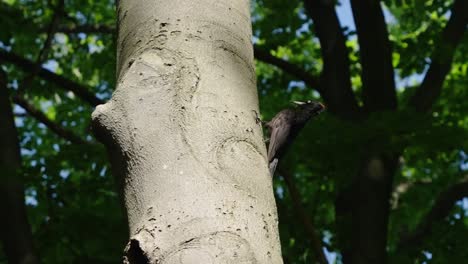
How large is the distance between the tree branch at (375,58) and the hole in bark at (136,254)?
5369 mm

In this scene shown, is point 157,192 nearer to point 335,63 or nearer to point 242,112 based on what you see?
point 242,112

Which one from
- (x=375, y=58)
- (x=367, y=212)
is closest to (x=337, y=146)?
(x=367, y=212)

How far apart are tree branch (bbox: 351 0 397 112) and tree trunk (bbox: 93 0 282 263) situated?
4917 mm

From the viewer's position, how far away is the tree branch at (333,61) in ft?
21.6

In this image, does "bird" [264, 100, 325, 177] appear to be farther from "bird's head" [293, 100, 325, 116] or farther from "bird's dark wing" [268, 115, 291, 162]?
"bird's head" [293, 100, 325, 116]

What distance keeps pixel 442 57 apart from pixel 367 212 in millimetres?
1579

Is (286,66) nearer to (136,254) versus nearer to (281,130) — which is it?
(281,130)

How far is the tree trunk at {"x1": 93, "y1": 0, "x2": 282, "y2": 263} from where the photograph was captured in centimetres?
125

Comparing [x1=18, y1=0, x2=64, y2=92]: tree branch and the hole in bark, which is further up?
[x1=18, y1=0, x2=64, y2=92]: tree branch

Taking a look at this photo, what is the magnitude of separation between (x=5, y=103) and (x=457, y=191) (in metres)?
4.65

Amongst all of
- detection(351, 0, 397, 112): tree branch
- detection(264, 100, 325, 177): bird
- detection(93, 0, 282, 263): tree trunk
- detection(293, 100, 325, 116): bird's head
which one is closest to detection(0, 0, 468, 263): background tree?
detection(351, 0, 397, 112): tree branch

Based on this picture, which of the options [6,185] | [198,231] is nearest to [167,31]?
[198,231]

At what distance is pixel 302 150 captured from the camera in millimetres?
5805

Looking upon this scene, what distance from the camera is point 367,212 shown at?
6082 mm
